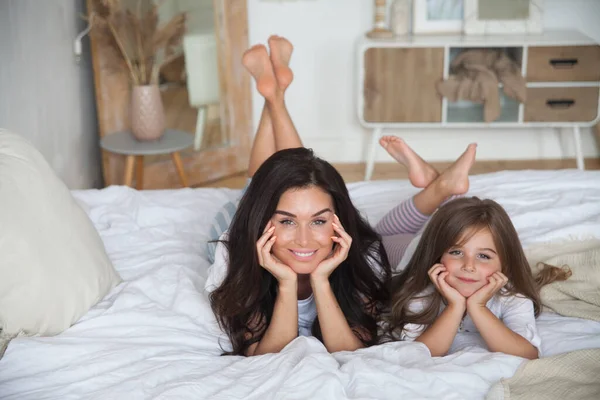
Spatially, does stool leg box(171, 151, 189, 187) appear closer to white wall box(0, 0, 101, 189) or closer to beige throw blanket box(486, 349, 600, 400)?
white wall box(0, 0, 101, 189)

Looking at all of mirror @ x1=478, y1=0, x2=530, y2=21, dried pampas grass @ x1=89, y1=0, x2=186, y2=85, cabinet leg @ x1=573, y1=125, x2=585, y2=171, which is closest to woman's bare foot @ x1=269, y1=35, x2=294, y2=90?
dried pampas grass @ x1=89, y1=0, x2=186, y2=85

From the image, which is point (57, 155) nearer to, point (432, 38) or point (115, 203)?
point (115, 203)

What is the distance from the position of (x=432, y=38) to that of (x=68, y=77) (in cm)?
169

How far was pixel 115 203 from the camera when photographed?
7.72 ft

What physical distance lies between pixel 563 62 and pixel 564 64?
0.01 meters

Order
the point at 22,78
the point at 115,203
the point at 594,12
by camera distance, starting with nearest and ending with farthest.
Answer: the point at 115,203, the point at 22,78, the point at 594,12

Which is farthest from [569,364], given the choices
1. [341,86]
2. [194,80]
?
[341,86]

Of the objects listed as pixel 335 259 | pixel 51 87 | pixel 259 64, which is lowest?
pixel 335 259

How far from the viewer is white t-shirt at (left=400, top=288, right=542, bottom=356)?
1.64 m

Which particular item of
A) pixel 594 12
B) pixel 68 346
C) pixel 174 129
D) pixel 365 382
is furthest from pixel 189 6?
pixel 365 382

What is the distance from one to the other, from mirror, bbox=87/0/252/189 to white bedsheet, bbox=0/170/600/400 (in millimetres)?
1243

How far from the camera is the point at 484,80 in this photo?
11.6 feet

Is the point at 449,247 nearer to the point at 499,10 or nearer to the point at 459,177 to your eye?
the point at 459,177

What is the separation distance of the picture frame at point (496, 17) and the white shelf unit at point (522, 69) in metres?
0.05
